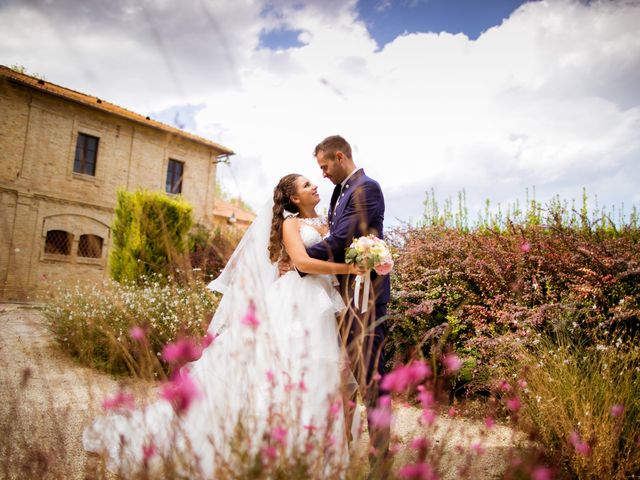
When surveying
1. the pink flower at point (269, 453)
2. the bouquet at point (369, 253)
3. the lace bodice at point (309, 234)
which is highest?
the lace bodice at point (309, 234)

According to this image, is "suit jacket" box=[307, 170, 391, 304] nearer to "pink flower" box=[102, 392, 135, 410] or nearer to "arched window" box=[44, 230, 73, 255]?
"pink flower" box=[102, 392, 135, 410]

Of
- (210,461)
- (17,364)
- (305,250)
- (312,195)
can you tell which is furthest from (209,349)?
(17,364)

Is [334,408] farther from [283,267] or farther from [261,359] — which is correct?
[283,267]

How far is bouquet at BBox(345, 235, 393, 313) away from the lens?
2.83 m

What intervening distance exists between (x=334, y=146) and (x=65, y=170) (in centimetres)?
1681

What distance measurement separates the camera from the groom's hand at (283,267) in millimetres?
3583

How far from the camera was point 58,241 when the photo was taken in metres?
17.0

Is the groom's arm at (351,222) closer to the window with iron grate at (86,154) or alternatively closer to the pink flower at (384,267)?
the pink flower at (384,267)

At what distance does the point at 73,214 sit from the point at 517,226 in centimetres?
1633

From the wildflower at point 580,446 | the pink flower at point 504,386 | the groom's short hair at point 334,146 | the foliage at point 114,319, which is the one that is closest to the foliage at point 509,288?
the pink flower at point 504,386

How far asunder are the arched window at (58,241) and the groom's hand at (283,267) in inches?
632

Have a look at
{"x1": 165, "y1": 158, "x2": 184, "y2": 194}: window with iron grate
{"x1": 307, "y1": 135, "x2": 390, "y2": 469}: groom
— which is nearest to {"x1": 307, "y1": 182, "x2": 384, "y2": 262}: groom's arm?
{"x1": 307, "y1": 135, "x2": 390, "y2": 469}: groom

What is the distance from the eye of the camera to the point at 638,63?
6.31m

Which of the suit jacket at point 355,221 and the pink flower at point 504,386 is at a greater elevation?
the suit jacket at point 355,221
